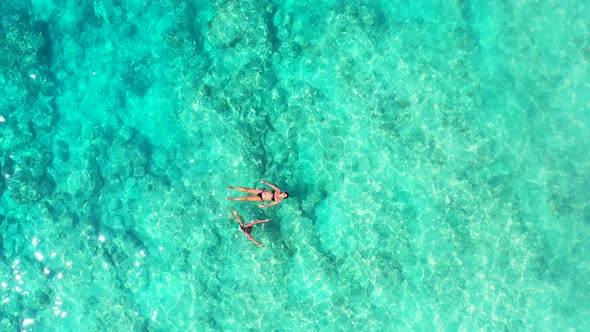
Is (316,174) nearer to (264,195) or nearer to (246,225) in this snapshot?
(264,195)

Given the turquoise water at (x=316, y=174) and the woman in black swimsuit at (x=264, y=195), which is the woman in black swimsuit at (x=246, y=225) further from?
the woman in black swimsuit at (x=264, y=195)

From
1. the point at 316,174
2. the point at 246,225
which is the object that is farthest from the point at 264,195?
the point at 316,174

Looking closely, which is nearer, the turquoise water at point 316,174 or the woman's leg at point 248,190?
the woman's leg at point 248,190

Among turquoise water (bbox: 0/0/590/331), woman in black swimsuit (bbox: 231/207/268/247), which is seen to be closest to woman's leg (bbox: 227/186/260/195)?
turquoise water (bbox: 0/0/590/331)

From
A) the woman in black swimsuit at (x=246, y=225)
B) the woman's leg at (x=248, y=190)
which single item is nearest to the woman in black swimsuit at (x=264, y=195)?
the woman's leg at (x=248, y=190)

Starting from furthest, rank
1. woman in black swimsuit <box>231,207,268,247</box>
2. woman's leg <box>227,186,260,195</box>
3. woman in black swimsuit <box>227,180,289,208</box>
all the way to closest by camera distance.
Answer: woman in black swimsuit <box>231,207,268,247</box>
woman's leg <box>227,186,260,195</box>
woman in black swimsuit <box>227,180,289,208</box>

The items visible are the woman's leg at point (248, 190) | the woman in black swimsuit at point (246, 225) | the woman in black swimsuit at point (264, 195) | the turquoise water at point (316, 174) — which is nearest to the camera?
the woman in black swimsuit at point (264, 195)

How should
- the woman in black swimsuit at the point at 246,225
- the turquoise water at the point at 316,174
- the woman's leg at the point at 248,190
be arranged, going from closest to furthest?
the woman's leg at the point at 248,190 < the woman in black swimsuit at the point at 246,225 < the turquoise water at the point at 316,174

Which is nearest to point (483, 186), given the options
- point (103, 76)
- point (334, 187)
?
point (334, 187)

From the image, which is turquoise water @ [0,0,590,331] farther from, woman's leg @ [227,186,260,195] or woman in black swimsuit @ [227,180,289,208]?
woman in black swimsuit @ [227,180,289,208]
